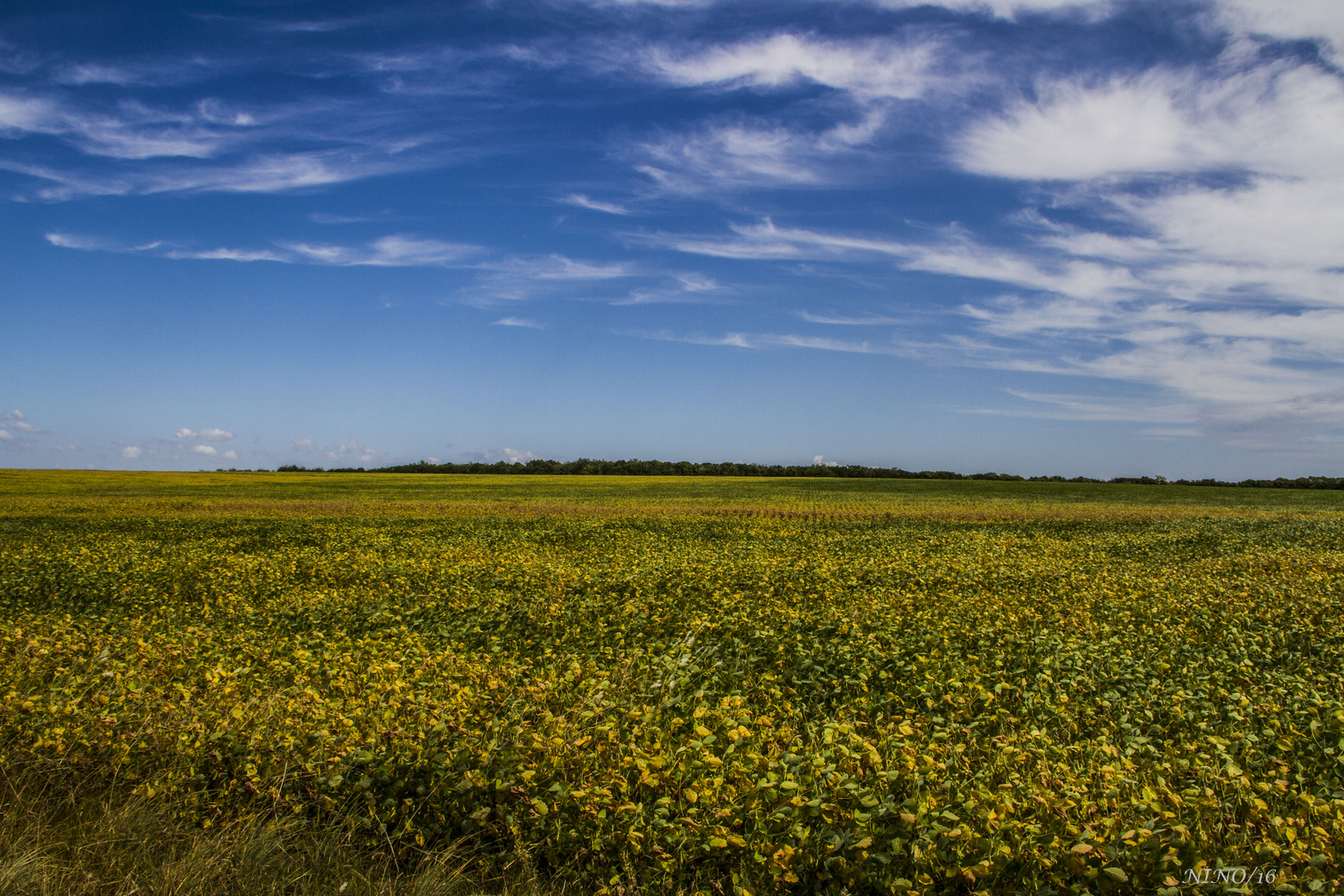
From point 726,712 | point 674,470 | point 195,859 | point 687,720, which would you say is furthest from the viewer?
point 674,470

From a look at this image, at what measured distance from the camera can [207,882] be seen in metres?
5.17

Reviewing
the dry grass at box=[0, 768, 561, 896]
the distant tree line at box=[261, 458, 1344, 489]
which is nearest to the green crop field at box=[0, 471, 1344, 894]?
the dry grass at box=[0, 768, 561, 896]

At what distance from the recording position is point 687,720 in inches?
293

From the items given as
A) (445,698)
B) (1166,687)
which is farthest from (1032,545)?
(445,698)

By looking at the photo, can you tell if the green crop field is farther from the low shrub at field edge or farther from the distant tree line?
the distant tree line

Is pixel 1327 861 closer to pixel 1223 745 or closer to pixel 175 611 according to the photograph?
pixel 1223 745

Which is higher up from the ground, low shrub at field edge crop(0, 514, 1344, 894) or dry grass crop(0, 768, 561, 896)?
low shrub at field edge crop(0, 514, 1344, 894)

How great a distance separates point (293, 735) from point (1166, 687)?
1078cm

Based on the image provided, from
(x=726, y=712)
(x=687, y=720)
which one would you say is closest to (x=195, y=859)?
(x=687, y=720)

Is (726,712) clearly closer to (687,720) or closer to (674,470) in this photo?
(687,720)

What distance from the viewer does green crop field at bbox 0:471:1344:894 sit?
5273 millimetres

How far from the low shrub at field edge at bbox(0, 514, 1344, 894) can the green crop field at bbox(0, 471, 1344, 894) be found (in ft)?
0.15

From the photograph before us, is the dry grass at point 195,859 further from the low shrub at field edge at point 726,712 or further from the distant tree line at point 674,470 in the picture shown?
the distant tree line at point 674,470

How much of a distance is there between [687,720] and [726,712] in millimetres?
448
